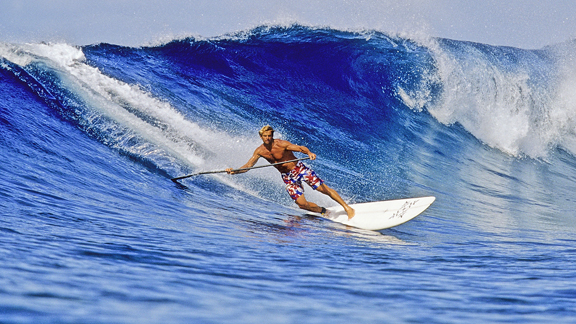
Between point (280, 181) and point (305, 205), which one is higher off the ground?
point (280, 181)

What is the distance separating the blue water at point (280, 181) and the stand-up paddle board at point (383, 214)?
182mm

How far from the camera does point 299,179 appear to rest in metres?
6.71

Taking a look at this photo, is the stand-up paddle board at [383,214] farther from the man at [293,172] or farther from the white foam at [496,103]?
the white foam at [496,103]

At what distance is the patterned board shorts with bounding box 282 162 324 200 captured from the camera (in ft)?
21.8

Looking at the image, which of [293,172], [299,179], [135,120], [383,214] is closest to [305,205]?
[299,179]

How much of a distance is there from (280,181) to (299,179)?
163 centimetres

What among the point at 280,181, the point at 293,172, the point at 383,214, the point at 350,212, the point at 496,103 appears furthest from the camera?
the point at 496,103

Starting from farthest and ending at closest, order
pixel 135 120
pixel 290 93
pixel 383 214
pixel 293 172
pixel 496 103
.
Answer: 1. pixel 496 103
2. pixel 290 93
3. pixel 135 120
4. pixel 293 172
5. pixel 383 214

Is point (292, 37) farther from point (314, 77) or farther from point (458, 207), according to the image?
point (458, 207)

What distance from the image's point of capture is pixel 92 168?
721cm

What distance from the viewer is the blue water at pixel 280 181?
272cm

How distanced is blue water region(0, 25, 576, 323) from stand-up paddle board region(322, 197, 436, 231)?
18 cm

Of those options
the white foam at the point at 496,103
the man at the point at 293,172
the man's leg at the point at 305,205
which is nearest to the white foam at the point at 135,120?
the man at the point at 293,172

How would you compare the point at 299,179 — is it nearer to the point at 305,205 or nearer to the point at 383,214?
the point at 305,205
